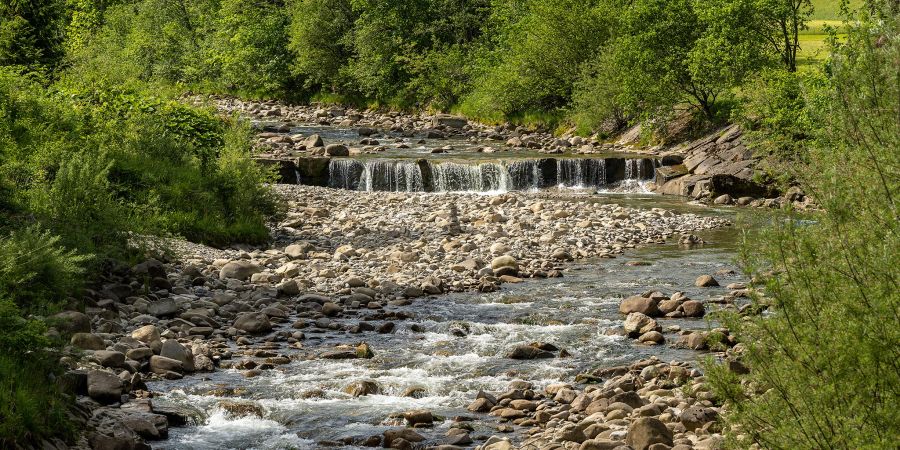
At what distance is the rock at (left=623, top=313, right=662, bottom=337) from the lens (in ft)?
46.2

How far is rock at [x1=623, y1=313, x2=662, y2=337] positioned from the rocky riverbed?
33 millimetres

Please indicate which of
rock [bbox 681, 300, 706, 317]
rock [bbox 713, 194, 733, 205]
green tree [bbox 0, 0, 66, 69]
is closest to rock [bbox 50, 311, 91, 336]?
rock [bbox 681, 300, 706, 317]

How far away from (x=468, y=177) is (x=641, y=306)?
55.3ft

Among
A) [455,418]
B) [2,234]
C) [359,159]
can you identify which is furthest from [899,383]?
[359,159]

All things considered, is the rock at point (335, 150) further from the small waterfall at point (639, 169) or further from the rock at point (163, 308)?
the rock at point (163, 308)

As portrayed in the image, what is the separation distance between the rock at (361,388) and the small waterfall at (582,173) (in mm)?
21277

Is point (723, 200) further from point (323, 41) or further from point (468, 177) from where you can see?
point (323, 41)

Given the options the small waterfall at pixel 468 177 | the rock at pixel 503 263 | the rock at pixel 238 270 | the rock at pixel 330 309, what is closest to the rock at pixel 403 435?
the rock at pixel 330 309

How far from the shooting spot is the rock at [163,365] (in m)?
12.2

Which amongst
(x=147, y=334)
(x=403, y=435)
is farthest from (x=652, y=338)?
(x=147, y=334)

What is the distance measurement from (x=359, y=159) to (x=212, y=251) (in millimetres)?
14212

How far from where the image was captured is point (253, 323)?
14.5 meters

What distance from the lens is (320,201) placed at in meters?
26.9

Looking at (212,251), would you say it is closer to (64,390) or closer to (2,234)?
(2,234)
